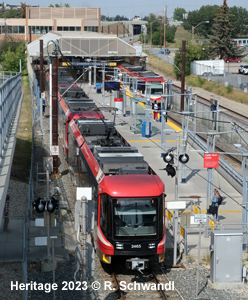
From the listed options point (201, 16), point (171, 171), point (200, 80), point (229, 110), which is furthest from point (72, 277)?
point (201, 16)

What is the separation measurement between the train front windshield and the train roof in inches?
6.7

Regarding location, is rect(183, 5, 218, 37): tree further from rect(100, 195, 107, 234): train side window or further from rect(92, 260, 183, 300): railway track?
rect(100, 195, 107, 234): train side window

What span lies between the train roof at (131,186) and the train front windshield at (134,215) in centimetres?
17

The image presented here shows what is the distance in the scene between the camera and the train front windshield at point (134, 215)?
49.4 feet

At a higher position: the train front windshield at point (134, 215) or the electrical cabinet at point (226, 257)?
the train front windshield at point (134, 215)

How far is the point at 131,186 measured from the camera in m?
15.1

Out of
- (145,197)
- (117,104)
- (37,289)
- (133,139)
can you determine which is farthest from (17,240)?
(117,104)

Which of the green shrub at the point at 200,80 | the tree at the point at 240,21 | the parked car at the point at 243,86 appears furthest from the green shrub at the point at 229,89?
the tree at the point at 240,21

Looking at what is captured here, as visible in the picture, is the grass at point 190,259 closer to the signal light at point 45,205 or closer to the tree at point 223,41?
the signal light at point 45,205

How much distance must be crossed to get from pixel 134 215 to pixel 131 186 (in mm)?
761

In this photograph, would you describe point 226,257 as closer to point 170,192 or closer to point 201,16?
point 170,192

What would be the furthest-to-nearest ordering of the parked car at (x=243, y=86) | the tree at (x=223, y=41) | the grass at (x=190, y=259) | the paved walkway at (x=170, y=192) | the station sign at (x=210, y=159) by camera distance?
1. the tree at (x=223, y=41)
2. the parked car at (x=243, y=86)
3. the station sign at (x=210, y=159)
4. the paved walkway at (x=170, y=192)
5. the grass at (x=190, y=259)

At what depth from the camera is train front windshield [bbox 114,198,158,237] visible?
1505 centimetres

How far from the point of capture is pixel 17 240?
18656mm
